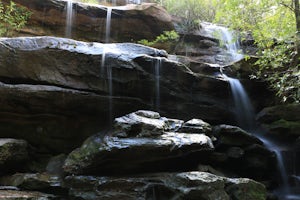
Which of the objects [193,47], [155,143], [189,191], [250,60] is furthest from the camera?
[193,47]

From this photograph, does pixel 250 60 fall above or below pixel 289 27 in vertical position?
below

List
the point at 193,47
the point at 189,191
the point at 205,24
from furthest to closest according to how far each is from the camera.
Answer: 1. the point at 205,24
2. the point at 193,47
3. the point at 189,191

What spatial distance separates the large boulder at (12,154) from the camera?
6.97m

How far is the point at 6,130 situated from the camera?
319 inches

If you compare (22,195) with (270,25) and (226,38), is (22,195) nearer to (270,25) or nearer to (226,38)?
(270,25)

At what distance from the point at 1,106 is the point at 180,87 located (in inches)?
208

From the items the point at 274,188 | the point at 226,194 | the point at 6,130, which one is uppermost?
the point at 6,130

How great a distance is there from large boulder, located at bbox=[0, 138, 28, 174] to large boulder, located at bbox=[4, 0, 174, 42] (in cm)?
633

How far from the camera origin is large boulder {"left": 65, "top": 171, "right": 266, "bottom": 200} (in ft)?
19.5

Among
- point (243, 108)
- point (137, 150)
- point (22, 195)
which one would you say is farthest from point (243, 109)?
point (22, 195)

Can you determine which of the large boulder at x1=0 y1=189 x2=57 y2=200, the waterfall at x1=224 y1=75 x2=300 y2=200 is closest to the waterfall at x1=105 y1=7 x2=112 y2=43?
the waterfall at x1=224 y1=75 x2=300 y2=200

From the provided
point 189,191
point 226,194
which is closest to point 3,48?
point 189,191

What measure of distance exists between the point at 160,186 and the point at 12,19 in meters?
8.53

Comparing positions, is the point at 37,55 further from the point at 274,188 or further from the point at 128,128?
the point at 274,188
